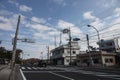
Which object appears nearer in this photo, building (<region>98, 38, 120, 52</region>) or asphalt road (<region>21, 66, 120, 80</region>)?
asphalt road (<region>21, 66, 120, 80</region>)

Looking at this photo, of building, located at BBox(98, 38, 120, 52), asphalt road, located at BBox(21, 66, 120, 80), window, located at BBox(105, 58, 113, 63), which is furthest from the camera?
building, located at BBox(98, 38, 120, 52)

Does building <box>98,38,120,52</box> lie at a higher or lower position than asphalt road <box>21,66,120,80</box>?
higher

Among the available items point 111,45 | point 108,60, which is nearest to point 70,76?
point 108,60

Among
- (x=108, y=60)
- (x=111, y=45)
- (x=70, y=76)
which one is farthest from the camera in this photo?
(x=111, y=45)

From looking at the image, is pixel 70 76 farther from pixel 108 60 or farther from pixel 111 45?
pixel 111 45

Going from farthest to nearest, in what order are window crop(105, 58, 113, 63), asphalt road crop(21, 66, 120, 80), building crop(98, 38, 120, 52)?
building crop(98, 38, 120, 52)
window crop(105, 58, 113, 63)
asphalt road crop(21, 66, 120, 80)

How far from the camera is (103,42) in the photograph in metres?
65.2

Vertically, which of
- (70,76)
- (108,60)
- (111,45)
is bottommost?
(70,76)

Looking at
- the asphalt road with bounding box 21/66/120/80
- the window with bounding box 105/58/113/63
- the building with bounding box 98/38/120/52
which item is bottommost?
the asphalt road with bounding box 21/66/120/80

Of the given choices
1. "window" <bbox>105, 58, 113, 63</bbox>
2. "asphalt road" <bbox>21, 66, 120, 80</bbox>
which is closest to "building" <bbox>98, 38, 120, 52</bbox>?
"window" <bbox>105, 58, 113, 63</bbox>

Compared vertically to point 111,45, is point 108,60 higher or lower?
lower

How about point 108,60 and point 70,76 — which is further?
point 108,60

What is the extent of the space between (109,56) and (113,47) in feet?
47.5

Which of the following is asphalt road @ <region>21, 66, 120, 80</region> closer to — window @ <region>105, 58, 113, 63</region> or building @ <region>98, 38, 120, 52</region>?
window @ <region>105, 58, 113, 63</region>
